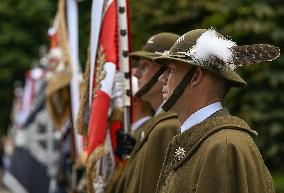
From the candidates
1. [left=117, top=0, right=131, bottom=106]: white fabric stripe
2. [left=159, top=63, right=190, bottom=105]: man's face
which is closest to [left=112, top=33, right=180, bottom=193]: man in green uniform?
[left=117, top=0, right=131, bottom=106]: white fabric stripe

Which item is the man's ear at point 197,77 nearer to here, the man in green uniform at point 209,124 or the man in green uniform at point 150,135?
the man in green uniform at point 209,124

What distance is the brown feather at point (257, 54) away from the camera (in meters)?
3.88

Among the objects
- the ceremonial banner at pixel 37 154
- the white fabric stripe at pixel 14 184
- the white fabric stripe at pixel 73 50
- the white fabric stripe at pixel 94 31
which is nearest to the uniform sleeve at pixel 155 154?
the white fabric stripe at pixel 94 31

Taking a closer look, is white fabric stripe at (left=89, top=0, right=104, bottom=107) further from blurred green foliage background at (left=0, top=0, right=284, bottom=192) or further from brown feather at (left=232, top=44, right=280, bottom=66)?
blurred green foliage background at (left=0, top=0, right=284, bottom=192)

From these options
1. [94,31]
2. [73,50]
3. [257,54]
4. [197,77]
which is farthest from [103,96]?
[73,50]

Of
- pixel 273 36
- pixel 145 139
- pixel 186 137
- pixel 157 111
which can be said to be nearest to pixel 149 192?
pixel 145 139

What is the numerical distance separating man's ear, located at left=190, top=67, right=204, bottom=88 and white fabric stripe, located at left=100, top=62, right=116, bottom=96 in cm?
233

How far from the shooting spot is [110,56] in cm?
643

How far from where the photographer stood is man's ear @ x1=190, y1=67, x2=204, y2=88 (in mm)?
3998

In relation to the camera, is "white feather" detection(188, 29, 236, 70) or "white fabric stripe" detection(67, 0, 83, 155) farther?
"white fabric stripe" detection(67, 0, 83, 155)

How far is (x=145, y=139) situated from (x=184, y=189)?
179 cm

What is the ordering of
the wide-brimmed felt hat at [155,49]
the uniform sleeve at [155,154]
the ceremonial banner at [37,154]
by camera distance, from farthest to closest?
the ceremonial banner at [37,154]
the wide-brimmed felt hat at [155,49]
the uniform sleeve at [155,154]

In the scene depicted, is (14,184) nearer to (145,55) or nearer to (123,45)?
(123,45)

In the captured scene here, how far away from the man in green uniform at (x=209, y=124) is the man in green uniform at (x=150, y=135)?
969mm
